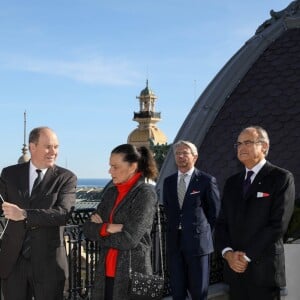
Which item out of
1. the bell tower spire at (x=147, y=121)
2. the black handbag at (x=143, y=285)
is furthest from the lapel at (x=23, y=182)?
the bell tower spire at (x=147, y=121)

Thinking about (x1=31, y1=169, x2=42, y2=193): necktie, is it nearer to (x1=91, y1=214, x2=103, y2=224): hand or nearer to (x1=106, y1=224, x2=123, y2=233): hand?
(x1=91, y1=214, x2=103, y2=224): hand

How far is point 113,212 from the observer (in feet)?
14.1

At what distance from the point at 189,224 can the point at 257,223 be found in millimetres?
1068

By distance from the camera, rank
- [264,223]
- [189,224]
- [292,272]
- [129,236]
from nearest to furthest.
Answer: [129,236]
[264,223]
[189,224]
[292,272]

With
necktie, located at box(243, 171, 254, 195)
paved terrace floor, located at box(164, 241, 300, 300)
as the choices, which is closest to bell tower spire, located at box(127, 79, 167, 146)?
paved terrace floor, located at box(164, 241, 300, 300)

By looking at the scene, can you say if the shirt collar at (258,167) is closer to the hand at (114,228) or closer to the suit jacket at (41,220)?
the hand at (114,228)

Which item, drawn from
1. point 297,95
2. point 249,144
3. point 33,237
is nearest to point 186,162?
point 249,144

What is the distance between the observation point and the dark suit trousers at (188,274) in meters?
5.46

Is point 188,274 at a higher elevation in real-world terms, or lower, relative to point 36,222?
lower

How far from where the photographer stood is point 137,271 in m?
4.18

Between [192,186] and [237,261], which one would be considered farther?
[192,186]

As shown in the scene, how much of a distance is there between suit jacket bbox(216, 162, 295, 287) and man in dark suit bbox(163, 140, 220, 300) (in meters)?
0.77

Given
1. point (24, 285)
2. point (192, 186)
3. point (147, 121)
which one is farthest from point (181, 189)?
point (147, 121)

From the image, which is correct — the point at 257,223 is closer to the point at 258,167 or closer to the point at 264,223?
the point at 264,223
